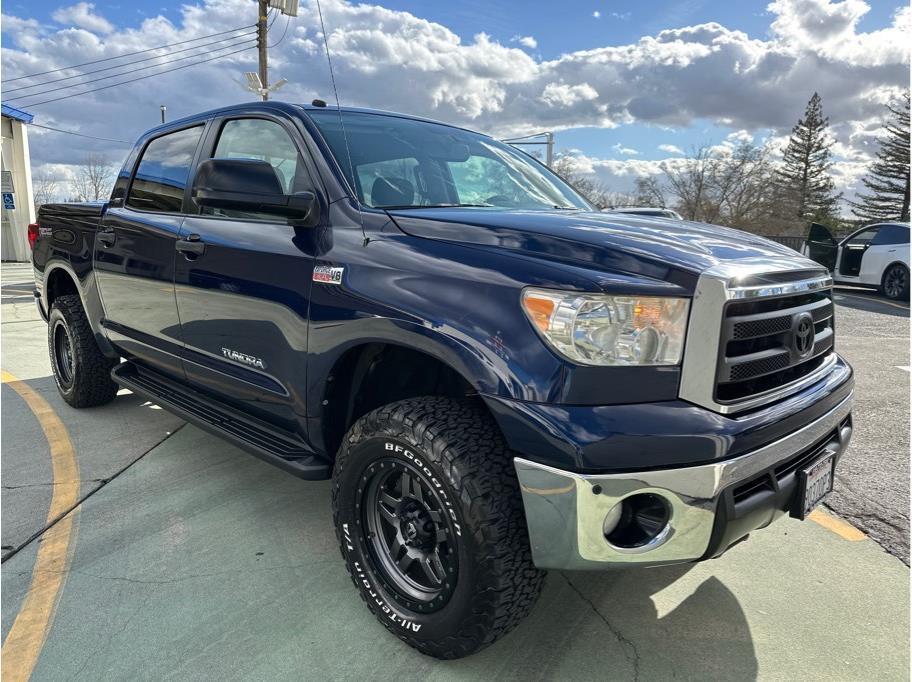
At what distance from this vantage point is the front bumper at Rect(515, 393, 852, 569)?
1.83 m

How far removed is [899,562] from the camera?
2.85 metres

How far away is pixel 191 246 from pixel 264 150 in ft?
1.93

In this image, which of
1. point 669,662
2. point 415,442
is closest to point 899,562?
point 669,662

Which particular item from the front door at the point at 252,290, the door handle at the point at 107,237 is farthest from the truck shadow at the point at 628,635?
the door handle at the point at 107,237

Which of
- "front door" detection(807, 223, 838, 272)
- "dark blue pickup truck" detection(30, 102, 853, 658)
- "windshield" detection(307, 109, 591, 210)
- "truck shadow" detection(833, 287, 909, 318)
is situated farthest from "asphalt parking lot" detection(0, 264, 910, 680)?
"front door" detection(807, 223, 838, 272)

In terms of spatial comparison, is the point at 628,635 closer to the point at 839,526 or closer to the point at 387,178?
the point at 839,526

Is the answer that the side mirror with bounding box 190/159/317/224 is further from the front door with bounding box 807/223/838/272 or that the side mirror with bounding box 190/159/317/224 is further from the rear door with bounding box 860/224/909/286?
the front door with bounding box 807/223/838/272

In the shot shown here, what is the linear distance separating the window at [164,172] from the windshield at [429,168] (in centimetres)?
105

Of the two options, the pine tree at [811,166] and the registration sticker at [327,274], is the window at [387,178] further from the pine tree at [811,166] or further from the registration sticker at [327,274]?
the pine tree at [811,166]

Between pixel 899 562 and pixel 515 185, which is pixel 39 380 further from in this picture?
pixel 899 562

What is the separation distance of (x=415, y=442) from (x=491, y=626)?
0.61 meters

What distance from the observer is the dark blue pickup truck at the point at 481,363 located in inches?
73.7

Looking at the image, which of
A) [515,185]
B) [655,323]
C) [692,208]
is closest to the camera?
[655,323]

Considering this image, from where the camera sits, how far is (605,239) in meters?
2.08
